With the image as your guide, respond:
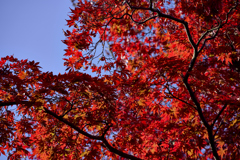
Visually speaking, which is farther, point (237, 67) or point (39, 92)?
point (237, 67)

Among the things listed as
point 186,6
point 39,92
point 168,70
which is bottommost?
point 39,92

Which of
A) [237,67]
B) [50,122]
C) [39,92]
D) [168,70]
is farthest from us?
[237,67]

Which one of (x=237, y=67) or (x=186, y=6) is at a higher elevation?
(x=186, y=6)

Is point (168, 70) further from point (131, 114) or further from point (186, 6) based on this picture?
point (186, 6)

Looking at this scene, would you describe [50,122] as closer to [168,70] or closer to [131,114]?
[131,114]

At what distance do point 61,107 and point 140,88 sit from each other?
245 centimetres

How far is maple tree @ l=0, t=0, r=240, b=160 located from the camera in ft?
15.4

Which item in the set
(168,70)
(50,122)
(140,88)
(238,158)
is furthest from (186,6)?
(50,122)

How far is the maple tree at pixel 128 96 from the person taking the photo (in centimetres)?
470

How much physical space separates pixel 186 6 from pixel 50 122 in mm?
5293

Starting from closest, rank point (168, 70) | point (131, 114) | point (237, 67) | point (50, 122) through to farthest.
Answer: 1. point (168, 70)
2. point (50, 122)
3. point (131, 114)
4. point (237, 67)

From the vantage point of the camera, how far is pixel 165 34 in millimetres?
7062

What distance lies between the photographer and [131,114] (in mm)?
6078

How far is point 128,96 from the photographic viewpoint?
5879mm
